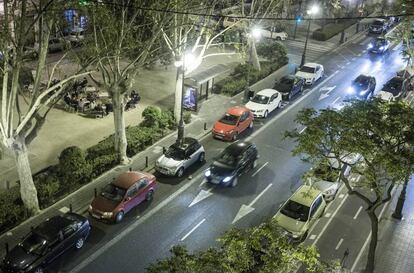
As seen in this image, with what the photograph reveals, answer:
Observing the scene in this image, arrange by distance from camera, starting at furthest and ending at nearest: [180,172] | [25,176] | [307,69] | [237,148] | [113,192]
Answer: [307,69], [237,148], [180,172], [113,192], [25,176]

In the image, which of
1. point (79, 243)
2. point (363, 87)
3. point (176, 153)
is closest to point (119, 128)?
point (176, 153)

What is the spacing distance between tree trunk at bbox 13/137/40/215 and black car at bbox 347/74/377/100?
25.9 m

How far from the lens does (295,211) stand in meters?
21.3

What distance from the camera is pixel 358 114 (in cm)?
1683

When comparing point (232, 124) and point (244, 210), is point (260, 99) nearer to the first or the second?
point (232, 124)

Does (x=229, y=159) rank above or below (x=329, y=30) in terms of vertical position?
below

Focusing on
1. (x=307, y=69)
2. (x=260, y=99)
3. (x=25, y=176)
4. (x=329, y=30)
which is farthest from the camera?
(x=329, y=30)

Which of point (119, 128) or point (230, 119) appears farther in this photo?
point (230, 119)

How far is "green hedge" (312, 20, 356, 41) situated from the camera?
54656 mm

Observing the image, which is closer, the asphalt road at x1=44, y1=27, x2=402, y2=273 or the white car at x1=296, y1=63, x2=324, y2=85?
the asphalt road at x1=44, y1=27, x2=402, y2=273

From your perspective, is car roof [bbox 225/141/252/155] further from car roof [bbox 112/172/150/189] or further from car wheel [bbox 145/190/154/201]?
car roof [bbox 112/172/150/189]

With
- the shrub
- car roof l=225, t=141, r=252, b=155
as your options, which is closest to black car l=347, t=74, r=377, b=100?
car roof l=225, t=141, r=252, b=155

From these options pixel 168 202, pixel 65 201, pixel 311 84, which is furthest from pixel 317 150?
pixel 311 84

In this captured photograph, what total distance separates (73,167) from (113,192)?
2.60 meters
